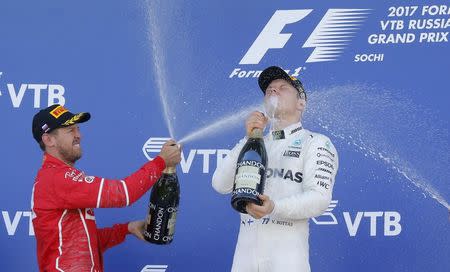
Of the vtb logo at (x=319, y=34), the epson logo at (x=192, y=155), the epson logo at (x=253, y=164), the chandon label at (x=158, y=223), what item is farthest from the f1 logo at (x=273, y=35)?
the epson logo at (x=253, y=164)

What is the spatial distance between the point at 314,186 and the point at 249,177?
234 mm

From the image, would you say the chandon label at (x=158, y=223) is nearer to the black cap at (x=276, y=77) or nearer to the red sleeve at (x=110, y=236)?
the red sleeve at (x=110, y=236)

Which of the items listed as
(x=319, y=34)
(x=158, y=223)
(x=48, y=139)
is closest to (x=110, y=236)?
(x=158, y=223)

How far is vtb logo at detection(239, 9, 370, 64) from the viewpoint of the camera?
356 centimetres

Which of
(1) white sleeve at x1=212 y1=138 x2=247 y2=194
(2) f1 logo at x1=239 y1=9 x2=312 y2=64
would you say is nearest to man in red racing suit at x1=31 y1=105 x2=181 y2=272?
(1) white sleeve at x1=212 y1=138 x2=247 y2=194

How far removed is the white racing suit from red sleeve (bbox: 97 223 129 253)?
0.47 meters

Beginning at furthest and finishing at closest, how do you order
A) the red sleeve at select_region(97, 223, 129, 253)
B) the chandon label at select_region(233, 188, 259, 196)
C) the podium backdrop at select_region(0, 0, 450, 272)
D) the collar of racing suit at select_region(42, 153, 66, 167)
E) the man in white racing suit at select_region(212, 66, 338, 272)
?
the podium backdrop at select_region(0, 0, 450, 272)
the red sleeve at select_region(97, 223, 129, 253)
the collar of racing suit at select_region(42, 153, 66, 167)
the man in white racing suit at select_region(212, 66, 338, 272)
the chandon label at select_region(233, 188, 259, 196)

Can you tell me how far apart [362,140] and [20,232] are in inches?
56.6

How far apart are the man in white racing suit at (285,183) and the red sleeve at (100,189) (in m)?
0.21


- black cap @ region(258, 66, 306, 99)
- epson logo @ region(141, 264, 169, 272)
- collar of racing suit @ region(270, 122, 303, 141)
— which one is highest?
black cap @ region(258, 66, 306, 99)

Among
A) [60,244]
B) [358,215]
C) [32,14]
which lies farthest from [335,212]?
[32,14]

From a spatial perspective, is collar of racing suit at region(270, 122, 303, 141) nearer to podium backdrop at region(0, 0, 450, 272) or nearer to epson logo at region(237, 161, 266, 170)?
epson logo at region(237, 161, 266, 170)

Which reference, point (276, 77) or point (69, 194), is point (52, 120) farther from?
point (276, 77)

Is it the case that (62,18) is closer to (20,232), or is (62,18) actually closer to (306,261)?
(20,232)
